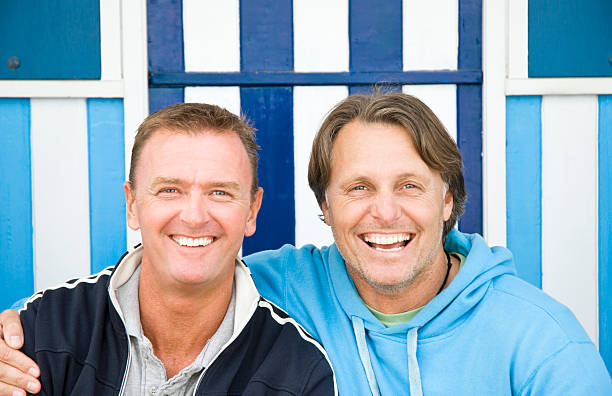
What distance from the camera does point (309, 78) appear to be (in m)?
2.79

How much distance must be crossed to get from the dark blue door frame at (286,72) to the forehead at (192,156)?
2.43 feet

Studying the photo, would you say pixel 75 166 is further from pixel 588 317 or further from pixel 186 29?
pixel 588 317

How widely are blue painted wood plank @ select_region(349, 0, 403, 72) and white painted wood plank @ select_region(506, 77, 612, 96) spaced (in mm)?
450

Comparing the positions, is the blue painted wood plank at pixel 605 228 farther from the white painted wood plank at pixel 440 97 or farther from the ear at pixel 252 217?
the ear at pixel 252 217

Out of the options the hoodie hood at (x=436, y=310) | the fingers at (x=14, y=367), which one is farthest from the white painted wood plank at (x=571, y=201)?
the fingers at (x=14, y=367)

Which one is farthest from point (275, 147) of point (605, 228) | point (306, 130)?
point (605, 228)

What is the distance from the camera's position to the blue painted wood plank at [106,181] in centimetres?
276

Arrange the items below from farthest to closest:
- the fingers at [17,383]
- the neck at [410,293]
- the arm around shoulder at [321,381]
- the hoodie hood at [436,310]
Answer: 1. the neck at [410,293]
2. the hoodie hood at [436,310]
3. the arm around shoulder at [321,381]
4. the fingers at [17,383]

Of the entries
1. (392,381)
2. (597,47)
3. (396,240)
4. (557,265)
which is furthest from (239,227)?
(597,47)

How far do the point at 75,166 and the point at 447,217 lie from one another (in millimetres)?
1454

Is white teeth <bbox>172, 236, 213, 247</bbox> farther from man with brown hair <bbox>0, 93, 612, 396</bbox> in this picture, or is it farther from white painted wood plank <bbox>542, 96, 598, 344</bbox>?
white painted wood plank <bbox>542, 96, 598, 344</bbox>

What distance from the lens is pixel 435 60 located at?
9.19 feet

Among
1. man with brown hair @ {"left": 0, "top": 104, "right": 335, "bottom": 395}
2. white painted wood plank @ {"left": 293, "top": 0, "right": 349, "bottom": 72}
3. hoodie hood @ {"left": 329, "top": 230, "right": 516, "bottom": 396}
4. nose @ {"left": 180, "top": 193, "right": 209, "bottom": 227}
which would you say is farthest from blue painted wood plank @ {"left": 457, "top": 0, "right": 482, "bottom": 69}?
nose @ {"left": 180, "top": 193, "right": 209, "bottom": 227}

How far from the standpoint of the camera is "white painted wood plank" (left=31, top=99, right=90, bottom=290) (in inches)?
109
